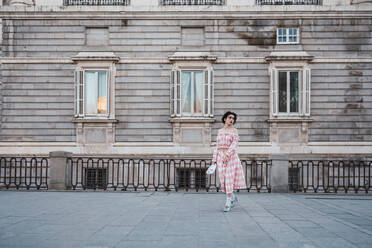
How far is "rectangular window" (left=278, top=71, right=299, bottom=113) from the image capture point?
17.5m

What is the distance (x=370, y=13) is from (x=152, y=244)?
54.9 feet

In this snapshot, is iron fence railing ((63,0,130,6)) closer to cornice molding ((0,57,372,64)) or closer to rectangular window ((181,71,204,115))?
cornice molding ((0,57,372,64))

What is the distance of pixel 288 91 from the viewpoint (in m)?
17.5

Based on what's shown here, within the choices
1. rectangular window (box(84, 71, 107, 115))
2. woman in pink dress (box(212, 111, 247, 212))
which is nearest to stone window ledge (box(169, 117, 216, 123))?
rectangular window (box(84, 71, 107, 115))

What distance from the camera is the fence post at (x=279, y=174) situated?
39.7ft

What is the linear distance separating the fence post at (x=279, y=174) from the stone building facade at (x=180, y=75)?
16.6 ft

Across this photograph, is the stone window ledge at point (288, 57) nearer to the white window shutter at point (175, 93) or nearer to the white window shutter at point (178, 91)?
the white window shutter at point (178, 91)

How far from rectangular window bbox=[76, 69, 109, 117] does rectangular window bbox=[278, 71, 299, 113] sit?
801 centimetres

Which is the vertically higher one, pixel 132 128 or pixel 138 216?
pixel 132 128

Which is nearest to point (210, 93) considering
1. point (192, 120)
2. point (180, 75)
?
point (192, 120)

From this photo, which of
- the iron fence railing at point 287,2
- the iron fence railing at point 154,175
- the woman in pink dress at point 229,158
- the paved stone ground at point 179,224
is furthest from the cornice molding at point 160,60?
the woman in pink dress at point 229,158

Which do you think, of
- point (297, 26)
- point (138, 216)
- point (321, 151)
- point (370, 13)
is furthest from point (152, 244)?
point (370, 13)

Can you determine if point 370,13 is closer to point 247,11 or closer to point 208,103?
point 247,11

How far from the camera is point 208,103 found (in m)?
17.4
